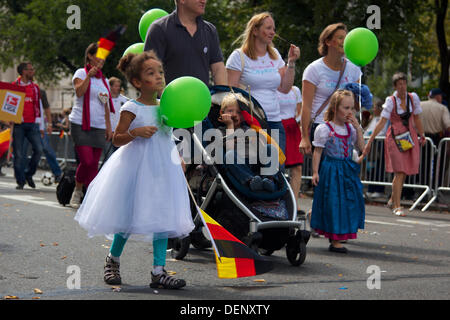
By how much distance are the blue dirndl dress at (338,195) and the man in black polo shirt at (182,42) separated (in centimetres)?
149

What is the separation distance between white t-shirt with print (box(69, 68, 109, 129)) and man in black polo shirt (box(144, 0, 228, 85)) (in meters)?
3.87

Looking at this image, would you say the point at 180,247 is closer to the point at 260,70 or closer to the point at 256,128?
the point at 256,128

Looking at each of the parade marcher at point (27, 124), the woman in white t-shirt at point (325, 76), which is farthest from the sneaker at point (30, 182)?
the woman in white t-shirt at point (325, 76)

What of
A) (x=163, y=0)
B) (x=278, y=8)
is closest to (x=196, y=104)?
(x=278, y=8)

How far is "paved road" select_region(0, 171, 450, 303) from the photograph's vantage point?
533cm

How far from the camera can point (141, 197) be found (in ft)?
17.5

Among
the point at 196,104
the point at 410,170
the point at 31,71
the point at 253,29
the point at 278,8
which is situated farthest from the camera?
the point at 278,8

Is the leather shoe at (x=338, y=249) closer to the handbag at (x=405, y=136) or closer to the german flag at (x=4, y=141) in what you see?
the german flag at (x=4, y=141)

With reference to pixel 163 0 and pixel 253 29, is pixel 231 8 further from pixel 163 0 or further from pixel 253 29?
pixel 253 29

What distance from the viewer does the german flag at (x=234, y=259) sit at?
5.29 m

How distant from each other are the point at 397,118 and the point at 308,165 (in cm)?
359

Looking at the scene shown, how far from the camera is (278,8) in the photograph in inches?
752

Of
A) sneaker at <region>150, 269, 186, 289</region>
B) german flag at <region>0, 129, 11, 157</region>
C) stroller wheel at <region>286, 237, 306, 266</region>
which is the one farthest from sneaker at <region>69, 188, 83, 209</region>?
sneaker at <region>150, 269, 186, 289</region>
